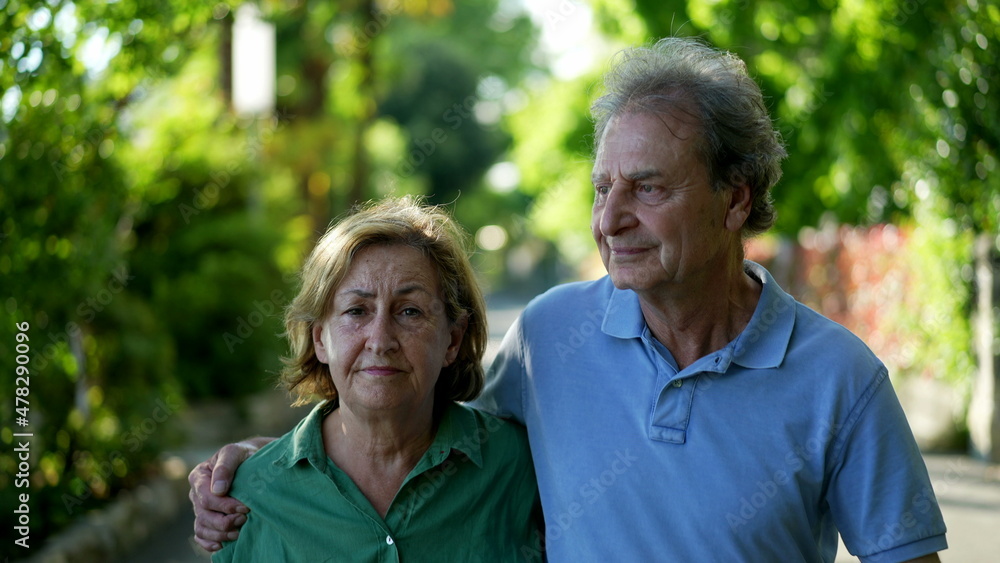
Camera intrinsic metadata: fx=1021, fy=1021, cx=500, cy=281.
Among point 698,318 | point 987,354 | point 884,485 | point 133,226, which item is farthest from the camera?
point 133,226

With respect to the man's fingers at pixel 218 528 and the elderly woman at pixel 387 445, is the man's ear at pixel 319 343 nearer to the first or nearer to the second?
the elderly woman at pixel 387 445

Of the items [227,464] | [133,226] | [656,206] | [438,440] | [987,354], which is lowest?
[987,354]

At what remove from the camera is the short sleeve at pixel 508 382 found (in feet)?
8.79

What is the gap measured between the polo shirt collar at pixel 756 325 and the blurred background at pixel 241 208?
0.51m

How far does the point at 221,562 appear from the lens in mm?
2475

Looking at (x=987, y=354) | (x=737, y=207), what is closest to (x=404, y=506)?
(x=737, y=207)

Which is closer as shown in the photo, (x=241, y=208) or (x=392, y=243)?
(x=392, y=243)

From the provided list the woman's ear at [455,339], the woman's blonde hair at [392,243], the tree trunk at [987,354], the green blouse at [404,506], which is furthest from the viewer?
the tree trunk at [987,354]

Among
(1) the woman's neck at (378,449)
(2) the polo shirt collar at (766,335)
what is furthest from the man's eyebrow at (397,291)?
(2) the polo shirt collar at (766,335)

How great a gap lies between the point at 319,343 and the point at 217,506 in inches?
18.4

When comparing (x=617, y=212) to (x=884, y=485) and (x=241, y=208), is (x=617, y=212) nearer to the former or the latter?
(x=884, y=485)

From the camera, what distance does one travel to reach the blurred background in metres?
5.50

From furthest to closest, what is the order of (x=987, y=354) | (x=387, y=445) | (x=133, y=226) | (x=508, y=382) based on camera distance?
(x=133, y=226), (x=987, y=354), (x=508, y=382), (x=387, y=445)

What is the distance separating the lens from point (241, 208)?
10648 mm
